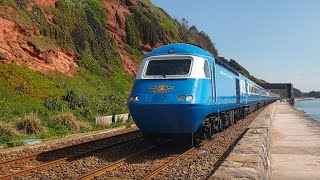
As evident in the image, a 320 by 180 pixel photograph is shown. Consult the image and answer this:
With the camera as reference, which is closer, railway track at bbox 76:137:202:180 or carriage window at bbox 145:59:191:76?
railway track at bbox 76:137:202:180

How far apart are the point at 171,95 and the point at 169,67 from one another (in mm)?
1159

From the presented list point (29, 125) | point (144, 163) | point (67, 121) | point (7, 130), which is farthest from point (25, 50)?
point (144, 163)

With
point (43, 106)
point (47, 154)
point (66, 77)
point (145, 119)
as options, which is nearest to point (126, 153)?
point (145, 119)

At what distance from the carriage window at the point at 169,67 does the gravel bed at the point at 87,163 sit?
8.88 ft

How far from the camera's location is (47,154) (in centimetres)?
1185

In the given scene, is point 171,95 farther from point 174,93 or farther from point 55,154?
point 55,154

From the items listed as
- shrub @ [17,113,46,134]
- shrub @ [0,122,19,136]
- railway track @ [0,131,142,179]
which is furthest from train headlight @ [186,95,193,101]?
shrub @ [17,113,46,134]

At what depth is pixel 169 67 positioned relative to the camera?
1189cm

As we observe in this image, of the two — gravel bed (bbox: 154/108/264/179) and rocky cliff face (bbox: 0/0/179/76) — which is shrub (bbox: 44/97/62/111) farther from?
gravel bed (bbox: 154/108/264/179)

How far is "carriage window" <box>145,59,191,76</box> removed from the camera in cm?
1173

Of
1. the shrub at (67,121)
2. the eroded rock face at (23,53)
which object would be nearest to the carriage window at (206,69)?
the shrub at (67,121)

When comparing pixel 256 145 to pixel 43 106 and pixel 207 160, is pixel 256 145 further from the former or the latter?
pixel 43 106

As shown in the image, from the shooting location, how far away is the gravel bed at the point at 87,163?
884 cm

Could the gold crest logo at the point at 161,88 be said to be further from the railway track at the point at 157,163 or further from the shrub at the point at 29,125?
the shrub at the point at 29,125
